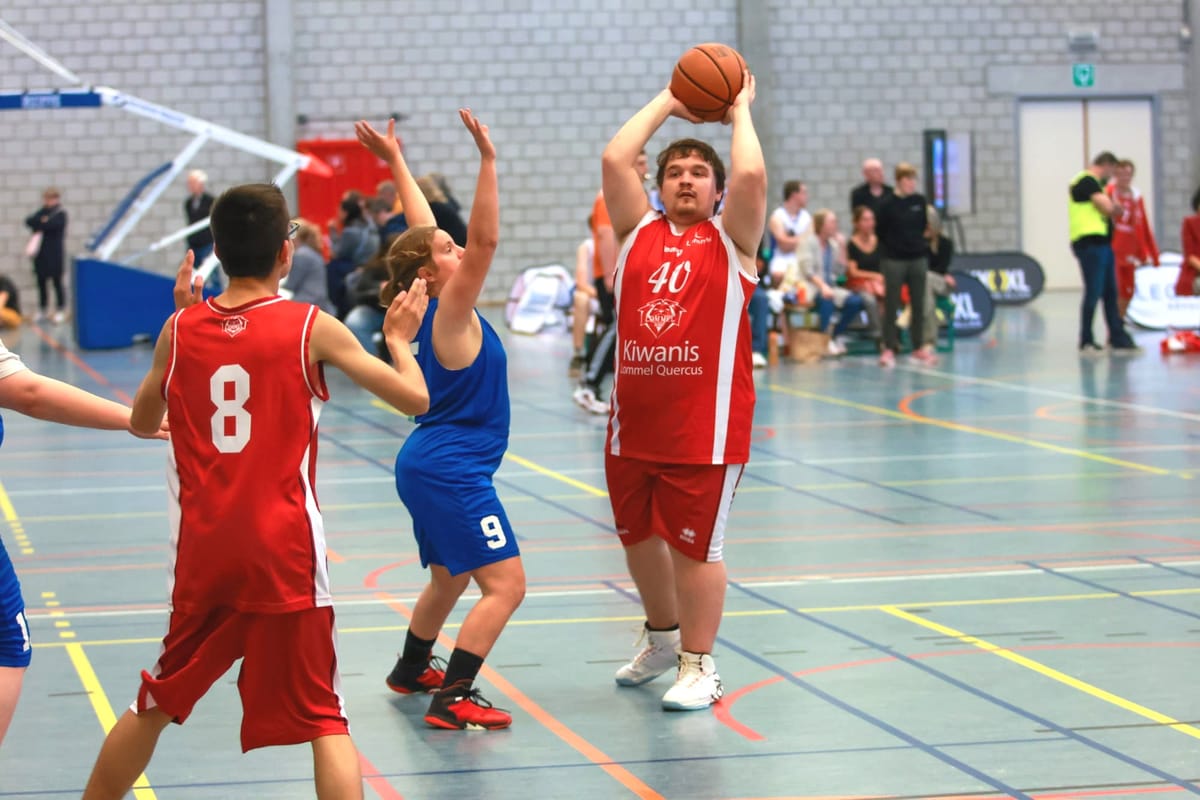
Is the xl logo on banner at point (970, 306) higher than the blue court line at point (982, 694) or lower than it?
higher

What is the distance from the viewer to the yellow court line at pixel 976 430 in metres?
10.2

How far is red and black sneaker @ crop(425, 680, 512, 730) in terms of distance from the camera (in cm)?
515

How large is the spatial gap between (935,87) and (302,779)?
24794 millimetres

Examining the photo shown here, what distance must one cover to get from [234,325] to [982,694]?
273 centimetres

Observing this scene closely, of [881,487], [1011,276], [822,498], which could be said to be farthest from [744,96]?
[1011,276]

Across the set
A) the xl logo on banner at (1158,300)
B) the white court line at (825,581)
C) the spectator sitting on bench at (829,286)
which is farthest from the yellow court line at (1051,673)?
the xl logo on banner at (1158,300)

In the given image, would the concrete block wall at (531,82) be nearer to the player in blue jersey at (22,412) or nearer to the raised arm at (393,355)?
the player in blue jersey at (22,412)

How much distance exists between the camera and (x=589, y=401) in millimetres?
13492

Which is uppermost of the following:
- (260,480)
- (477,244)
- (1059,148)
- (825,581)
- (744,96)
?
(1059,148)

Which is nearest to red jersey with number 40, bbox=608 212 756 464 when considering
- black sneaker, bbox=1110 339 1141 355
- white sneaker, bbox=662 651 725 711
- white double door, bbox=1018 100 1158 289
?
white sneaker, bbox=662 651 725 711

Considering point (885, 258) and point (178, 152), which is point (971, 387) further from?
point (178, 152)

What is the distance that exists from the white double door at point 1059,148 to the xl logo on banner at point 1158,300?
839cm

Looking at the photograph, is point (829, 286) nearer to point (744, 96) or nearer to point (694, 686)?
point (744, 96)

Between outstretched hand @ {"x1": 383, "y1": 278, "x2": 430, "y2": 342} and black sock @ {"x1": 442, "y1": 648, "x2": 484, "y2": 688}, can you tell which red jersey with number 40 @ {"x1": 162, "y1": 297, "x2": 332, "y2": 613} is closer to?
outstretched hand @ {"x1": 383, "y1": 278, "x2": 430, "y2": 342}
